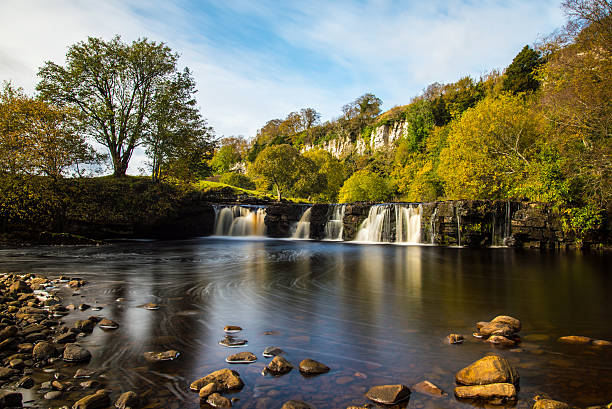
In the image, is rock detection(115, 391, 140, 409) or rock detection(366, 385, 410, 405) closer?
rock detection(115, 391, 140, 409)

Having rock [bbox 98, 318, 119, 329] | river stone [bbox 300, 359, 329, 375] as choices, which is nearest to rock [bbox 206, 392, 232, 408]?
river stone [bbox 300, 359, 329, 375]

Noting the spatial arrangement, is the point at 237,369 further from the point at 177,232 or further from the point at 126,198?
the point at 177,232

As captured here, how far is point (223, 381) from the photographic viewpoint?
134 inches

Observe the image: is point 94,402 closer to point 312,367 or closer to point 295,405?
point 295,405

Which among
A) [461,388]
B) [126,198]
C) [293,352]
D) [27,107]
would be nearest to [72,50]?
[27,107]

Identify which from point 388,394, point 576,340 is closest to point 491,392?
point 388,394

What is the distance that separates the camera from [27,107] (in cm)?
2009

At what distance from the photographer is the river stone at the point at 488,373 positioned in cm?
338

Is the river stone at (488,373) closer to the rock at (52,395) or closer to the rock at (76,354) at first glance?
the rock at (52,395)

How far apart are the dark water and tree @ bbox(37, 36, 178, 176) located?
20.4m

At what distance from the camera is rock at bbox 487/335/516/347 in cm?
473

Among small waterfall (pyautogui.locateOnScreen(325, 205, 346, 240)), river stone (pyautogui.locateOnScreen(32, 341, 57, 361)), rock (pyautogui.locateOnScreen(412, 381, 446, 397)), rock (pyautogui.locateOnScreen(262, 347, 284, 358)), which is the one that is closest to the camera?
rock (pyautogui.locateOnScreen(412, 381, 446, 397))

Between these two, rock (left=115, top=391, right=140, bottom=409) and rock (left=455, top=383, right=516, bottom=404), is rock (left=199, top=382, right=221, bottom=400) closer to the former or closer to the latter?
rock (left=115, top=391, right=140, bottom=409)

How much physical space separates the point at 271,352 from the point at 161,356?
143 centimetres
